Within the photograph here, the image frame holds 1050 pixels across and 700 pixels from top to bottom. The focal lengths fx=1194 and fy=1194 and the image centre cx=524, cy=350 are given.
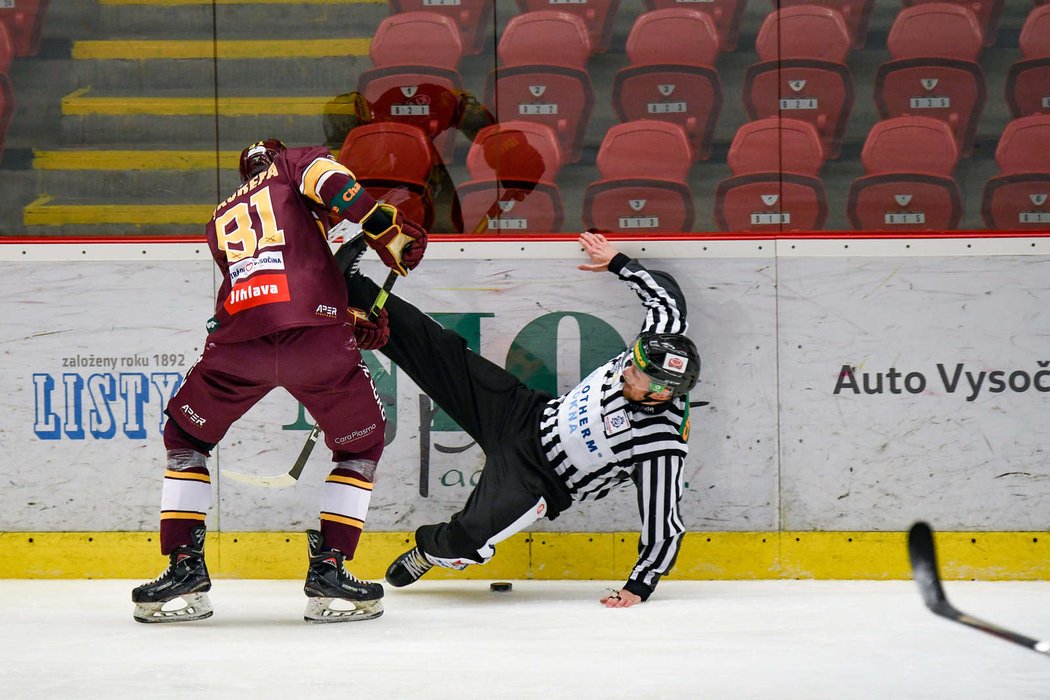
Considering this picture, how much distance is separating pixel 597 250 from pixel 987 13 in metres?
1.60

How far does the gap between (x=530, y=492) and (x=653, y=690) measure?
1.18 metres

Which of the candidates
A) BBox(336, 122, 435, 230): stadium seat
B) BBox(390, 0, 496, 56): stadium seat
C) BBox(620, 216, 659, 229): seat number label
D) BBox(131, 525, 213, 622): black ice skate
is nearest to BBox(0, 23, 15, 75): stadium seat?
BBox(336, 122, 435, 230): stadium seat

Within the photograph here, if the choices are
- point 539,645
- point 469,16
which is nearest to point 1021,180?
point 469,16

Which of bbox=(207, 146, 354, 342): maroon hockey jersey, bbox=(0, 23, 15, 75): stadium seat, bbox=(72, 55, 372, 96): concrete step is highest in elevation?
bbox=(0, 23, 15, 75): stadium seat

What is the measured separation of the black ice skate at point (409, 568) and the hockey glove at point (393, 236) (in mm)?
953

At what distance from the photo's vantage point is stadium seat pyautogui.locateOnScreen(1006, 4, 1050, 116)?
4.03 m

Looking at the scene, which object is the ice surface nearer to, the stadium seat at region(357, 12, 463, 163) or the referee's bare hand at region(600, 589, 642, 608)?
the referee's bare hand at region(600, 589, 642, 608)

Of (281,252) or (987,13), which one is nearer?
(281,252)

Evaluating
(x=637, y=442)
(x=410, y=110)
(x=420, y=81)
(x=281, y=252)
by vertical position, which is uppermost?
(x=420, y=81)

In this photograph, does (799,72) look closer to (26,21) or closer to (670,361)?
(670,361)

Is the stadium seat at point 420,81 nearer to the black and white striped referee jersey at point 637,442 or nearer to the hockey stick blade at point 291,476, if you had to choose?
the black and white striped referee jersey at point 637,442

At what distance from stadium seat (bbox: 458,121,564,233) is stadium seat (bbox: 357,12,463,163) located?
0.13 meters

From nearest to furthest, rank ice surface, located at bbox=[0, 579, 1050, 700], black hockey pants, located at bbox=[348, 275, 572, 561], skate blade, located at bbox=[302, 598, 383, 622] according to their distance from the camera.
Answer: ice surface, located at bbox=[0, 579, 1050, 700] < skate blade, located at bbox=[302, 598, 383, 622] < black hockey pants, located at bbox=[348, 275, 572, 561]

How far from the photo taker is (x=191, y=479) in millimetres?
3277
